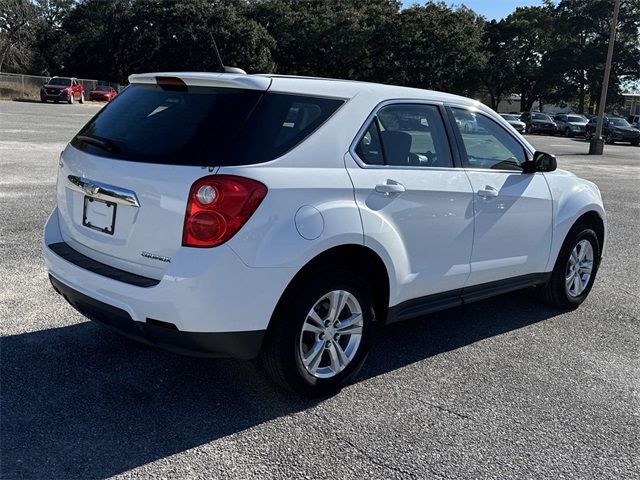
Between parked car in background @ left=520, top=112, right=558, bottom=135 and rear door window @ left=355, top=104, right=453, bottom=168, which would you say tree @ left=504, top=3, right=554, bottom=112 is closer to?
parked car in background @ left=520, top=112, right=558, bottom=135

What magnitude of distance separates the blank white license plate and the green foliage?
173 feet

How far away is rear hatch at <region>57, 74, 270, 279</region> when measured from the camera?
10.7 feet

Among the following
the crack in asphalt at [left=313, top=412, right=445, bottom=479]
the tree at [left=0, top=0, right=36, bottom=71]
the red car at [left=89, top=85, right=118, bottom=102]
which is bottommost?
the crack in asphalt at [left=313, top=412, right=445, bottom=479]

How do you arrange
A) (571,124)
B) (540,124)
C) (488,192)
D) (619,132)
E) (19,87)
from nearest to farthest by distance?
(488,192) < (619,132) < (19,87) < (571,124) < (540,124)

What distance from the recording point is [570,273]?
5617 mm

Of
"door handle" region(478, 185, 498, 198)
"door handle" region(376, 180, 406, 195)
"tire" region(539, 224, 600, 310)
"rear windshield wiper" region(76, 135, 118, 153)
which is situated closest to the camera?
"rear windshield wiper" region(76, 135, 118, 153)

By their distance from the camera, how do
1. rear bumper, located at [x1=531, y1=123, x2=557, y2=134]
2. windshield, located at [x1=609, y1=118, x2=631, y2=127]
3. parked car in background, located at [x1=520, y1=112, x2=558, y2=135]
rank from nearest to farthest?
windshield, located at [x1=609, y1=118, x2=631, y2=127], parked car in background, located at [x1=520, y1=112, x2=558, y2=135], rear bumper, located at [x1=531, y1=123, x2=557, y2=134]

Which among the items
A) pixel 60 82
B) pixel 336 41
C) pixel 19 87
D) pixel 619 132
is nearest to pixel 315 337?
pixel 619 132

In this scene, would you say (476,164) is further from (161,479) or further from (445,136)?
(161,479)

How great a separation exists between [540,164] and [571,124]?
45.0 meters

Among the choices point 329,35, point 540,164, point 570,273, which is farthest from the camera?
point 329,35

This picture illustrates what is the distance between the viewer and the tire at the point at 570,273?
5.48 m

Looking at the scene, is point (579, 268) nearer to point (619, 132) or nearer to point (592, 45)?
point (619, 132)

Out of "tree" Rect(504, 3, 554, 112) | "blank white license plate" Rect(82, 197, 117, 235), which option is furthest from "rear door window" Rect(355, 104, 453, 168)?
"tree" Rect(504, 3, 554, 112)
